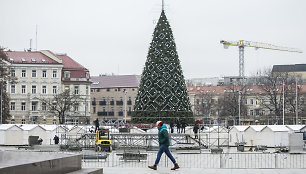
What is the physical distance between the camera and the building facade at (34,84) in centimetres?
9194

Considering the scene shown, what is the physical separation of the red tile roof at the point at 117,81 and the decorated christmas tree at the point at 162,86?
7082 centimetres

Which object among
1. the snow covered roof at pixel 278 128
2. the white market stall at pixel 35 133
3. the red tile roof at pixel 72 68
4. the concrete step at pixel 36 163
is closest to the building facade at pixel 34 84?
the red tile roof at pixel 72 68

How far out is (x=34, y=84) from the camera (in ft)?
309

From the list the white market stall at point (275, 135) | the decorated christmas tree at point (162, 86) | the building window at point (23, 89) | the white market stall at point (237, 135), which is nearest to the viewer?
the white market stall at point (275, 135)

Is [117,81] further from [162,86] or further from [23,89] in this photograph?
[162,86]

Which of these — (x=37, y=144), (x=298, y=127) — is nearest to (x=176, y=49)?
(x=298, y=127)

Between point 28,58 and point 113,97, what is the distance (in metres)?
34.5

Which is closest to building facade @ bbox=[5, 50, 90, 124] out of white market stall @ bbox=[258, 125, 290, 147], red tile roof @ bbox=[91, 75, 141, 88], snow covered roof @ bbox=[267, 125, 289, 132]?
red tile roof @ bbox=[91, 75, 141, 88]

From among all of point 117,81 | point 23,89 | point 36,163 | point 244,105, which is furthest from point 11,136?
point 117,81

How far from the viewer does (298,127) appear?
4541 centimetres

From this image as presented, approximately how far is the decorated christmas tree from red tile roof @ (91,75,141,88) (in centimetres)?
7082

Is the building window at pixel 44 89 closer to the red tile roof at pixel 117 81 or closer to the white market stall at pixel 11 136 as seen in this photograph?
the red tile roof at pixel 117 81

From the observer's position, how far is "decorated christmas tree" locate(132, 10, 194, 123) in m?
51.6

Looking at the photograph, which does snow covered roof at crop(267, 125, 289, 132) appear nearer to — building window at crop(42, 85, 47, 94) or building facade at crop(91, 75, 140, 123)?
building window at crop(42, 85, 47, 94)
